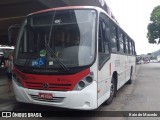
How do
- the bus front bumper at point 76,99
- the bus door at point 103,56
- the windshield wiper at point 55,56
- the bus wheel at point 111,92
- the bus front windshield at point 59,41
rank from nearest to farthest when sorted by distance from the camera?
the bus front bumper at point 76,99 → the windshield wiper at point 55,56 → the bus front windshield at point 59,41 → the bus door at point 103,56 → the bus wheel at point 111,92

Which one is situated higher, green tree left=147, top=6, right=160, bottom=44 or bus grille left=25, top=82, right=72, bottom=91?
green tree left=147, top=6, right=160, bottom=44

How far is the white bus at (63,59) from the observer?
237 inches

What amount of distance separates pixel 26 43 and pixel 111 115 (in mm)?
2911

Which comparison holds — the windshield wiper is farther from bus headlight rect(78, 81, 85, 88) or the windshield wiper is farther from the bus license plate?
the bus license plate

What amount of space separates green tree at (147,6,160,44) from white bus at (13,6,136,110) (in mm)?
33130

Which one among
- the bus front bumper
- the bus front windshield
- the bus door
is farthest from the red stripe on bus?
the bus door

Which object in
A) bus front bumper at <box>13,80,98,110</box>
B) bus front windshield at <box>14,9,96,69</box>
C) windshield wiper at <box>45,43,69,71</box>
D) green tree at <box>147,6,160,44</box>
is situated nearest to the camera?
bus front bumper at <box>13,80,98,110</box>

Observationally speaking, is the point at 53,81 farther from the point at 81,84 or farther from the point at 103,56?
the point at 103,56

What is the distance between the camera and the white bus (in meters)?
6.03

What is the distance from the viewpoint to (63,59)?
244 inches

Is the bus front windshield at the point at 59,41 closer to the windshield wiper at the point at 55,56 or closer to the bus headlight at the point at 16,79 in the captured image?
the windshield wiper at the point at 55,56

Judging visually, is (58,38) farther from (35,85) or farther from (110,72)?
(110,72)

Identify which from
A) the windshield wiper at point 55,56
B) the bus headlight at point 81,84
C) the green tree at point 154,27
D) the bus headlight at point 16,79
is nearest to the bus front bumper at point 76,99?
the bus headlight at point 81,84

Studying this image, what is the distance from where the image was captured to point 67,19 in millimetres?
6598
